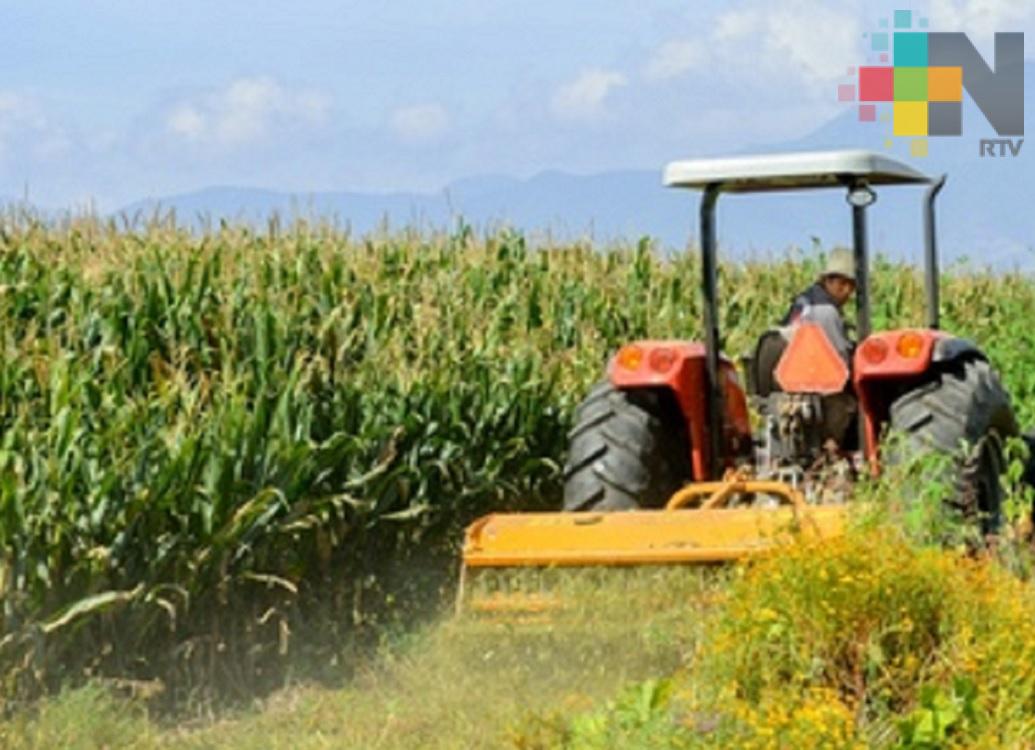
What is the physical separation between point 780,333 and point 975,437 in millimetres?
859

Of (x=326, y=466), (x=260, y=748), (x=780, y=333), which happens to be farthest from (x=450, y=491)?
(x=260, y=748)

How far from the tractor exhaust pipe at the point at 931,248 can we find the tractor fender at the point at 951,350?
52 cm

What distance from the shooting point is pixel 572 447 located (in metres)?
8.41

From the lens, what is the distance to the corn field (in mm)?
7523

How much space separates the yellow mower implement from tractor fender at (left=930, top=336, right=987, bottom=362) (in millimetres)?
880

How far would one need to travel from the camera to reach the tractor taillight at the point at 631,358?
27.5 feet

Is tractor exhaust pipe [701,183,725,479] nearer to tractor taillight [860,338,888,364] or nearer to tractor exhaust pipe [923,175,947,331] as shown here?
tractor taillight [860,338,888,364]

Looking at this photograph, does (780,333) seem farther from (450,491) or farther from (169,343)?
(169,343)

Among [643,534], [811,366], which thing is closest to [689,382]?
[811,366]

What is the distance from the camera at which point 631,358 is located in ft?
27.6

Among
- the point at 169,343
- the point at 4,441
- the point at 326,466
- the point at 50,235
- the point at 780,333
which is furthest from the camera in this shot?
the point at 50,235

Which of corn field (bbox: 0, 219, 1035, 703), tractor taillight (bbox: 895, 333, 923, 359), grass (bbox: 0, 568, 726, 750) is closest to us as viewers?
grass (bbox: 0, 568, 726, 750)

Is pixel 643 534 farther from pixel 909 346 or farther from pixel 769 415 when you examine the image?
pixel 909 346

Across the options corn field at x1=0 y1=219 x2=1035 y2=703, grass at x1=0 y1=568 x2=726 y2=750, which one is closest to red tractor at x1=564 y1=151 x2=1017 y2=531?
grass at x1=0 y1=568 x2=726 y2=750
